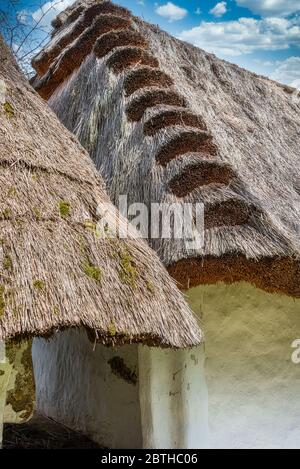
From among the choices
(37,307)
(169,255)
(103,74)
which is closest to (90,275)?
(37,307)

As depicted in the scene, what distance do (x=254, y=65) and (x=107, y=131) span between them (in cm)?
405

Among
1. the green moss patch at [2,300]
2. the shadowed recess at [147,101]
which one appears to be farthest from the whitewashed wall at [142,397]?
the shadowed recess at [147,101]

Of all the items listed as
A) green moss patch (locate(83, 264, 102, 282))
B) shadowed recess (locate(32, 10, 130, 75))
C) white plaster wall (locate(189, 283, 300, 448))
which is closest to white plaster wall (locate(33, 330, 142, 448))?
white plaster wall (locate(189, 283, 300, 448))

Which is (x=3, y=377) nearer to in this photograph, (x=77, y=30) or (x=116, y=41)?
(x=116, y=41)

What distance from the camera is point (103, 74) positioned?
4.63 m

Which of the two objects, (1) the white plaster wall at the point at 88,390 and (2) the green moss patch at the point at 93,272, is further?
(1) the white plaster wall at the point at 88,390

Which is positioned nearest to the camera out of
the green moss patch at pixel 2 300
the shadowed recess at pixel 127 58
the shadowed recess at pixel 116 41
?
the green moss patch at pixel 2 300

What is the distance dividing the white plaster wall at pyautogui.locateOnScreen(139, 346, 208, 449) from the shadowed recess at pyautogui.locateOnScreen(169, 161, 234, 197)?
3.80 ft

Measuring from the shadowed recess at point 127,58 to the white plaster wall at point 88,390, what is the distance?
92.4 inches

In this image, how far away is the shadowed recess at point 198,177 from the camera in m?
3.75

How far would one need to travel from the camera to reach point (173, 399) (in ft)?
12.5

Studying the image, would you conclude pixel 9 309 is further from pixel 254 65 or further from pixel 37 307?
pixel 254 65

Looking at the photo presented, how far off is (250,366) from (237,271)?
927mm

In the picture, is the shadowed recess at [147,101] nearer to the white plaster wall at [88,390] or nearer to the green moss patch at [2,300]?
the white plaster wall at [88,390]
